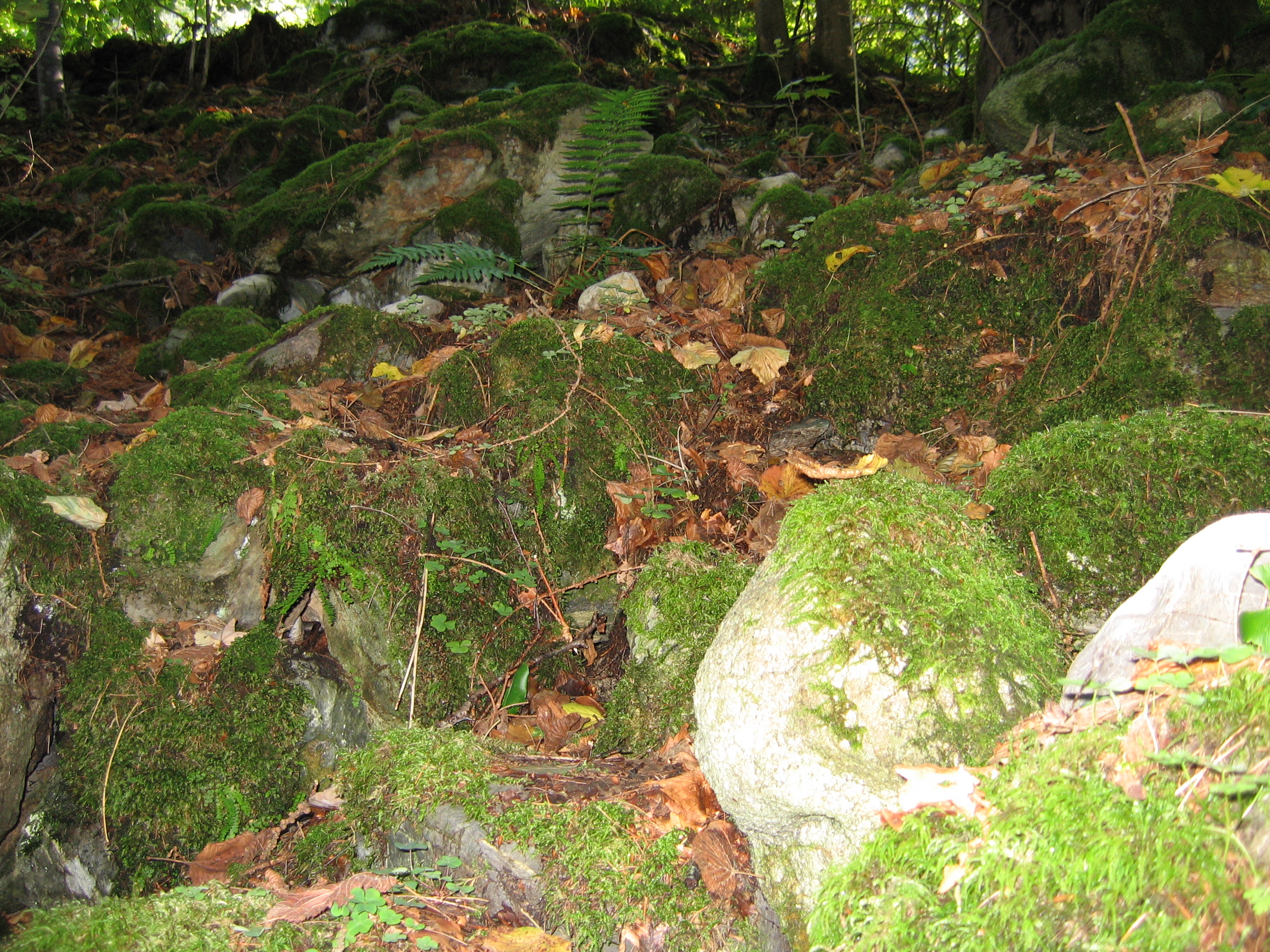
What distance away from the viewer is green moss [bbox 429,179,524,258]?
613cm

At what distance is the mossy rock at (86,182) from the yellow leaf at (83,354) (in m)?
4.93

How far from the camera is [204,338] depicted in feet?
19.4

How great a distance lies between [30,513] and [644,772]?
118 inches

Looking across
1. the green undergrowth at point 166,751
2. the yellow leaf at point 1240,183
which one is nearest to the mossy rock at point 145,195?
the green undergrowth at point 166,751

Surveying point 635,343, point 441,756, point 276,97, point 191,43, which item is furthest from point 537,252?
point 191,43

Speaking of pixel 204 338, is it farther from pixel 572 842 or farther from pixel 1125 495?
pixel 1125 495

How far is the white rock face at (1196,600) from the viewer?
1.73 m

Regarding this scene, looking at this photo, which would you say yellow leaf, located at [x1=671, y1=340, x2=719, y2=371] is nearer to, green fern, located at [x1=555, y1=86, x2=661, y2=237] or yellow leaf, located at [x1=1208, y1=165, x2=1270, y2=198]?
green fern, located at [x1=555, y1=86, x2=661, y2=237]

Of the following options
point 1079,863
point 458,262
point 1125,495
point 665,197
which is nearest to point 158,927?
point 1079,863

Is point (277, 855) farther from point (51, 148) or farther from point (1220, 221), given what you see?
point (51, 148)

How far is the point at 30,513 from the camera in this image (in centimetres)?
316

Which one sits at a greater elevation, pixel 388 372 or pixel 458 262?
pixel 458 262

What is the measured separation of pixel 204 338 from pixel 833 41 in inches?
379

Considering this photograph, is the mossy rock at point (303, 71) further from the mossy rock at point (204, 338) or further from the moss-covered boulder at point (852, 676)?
the moss-covered boulder at point (852, 676)
